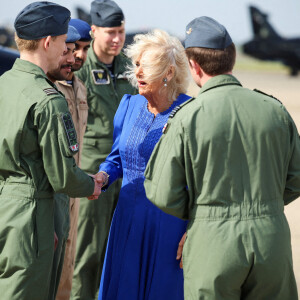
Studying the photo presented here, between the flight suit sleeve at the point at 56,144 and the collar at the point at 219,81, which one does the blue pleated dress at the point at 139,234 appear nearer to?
the flight suit sleeve at the point at 56,144

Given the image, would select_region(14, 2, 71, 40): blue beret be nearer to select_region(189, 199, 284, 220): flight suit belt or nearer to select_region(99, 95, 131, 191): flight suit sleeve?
select_region(99, 95, 131, 191): flight suit sleeve

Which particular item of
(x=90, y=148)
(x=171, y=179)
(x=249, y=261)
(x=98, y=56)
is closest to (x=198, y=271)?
(x=249, y=261)

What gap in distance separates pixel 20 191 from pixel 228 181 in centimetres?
104

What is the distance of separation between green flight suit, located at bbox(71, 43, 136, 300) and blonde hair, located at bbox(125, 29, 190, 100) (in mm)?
1682

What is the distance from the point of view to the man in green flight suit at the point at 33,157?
110 inches

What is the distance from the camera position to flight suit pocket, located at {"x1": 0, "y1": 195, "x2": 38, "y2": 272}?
9.39 ft

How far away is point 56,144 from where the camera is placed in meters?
2.79

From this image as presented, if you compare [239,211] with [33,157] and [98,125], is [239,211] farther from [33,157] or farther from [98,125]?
[98,125]

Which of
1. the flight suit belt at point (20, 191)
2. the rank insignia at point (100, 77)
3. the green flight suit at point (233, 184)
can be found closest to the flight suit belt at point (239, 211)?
the green flight suit at point (233, 184)

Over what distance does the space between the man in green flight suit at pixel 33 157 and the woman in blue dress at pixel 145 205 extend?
0.43m

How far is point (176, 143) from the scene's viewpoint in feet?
8.23

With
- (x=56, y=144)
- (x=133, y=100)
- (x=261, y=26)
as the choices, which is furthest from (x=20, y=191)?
(x=261, y=26)

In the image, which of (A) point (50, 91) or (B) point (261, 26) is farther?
(B) point (261, 26)

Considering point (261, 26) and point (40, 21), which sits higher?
point (40, 21)
